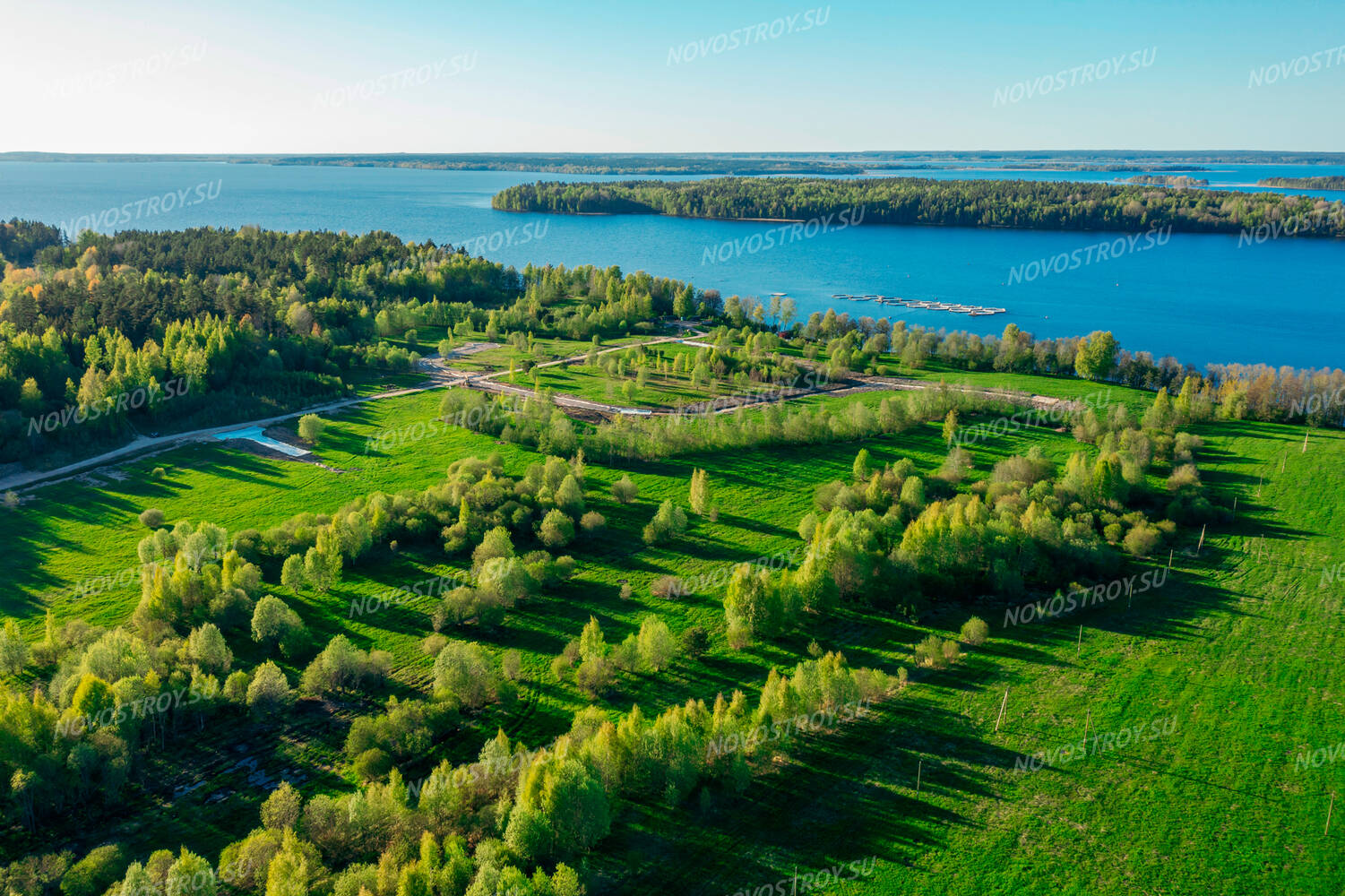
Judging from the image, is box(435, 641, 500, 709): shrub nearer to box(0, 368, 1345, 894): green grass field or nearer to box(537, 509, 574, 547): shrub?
box(0, 368, 1345, 894): green grass field

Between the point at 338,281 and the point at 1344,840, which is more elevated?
the point at 338,281

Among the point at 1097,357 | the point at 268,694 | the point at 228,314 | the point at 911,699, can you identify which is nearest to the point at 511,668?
the point at 268,694

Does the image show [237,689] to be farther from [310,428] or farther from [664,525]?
[310,428]

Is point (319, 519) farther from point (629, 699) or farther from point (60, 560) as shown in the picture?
point (629, 699)

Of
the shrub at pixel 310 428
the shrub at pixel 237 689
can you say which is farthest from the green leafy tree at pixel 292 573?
the shrub at pixel 310 428

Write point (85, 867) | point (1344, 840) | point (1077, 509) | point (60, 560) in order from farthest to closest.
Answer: point (1077, 509) < point (60, 560) < point (1344, 840) < point (85, 867)

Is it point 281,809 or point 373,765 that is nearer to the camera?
point 281,809

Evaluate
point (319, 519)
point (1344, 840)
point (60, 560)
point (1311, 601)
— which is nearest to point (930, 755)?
point (1344, 840)
